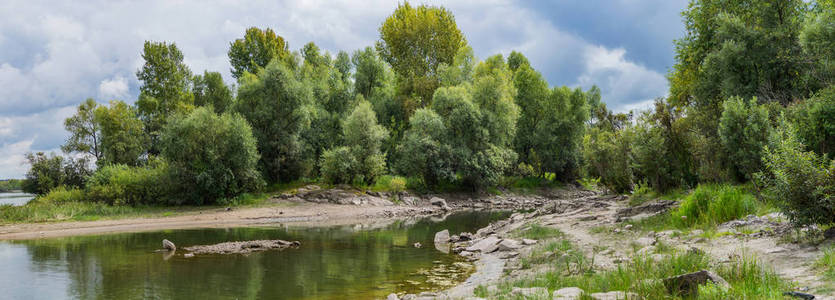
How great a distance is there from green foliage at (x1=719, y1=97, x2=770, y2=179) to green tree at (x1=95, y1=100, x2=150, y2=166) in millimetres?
60190

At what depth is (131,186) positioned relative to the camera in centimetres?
3988

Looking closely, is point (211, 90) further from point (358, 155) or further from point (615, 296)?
point (615, 296)

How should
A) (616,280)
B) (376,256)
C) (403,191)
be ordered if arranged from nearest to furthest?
(616,280), (376,256), (403,191)

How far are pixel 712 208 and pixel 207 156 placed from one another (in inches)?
1530

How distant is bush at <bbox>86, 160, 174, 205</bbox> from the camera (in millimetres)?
39188

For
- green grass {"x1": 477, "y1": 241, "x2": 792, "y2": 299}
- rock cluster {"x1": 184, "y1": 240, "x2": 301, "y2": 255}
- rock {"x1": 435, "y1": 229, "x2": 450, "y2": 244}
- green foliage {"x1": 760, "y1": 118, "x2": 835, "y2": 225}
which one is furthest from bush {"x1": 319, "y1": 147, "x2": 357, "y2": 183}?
green foliage {"x1": 760, "y1": 118, "x2": 835, "y2": 225}

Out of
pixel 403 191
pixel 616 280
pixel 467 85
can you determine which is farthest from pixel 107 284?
pixel 467 85

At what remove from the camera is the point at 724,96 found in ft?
90.9

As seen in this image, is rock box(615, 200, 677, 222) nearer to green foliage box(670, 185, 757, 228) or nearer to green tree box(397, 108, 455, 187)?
green foliage box(670, 185, 757, 228)

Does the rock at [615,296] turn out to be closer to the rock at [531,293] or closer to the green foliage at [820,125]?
the rock at [531,293]

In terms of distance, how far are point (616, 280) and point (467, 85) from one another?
49912 millimetres

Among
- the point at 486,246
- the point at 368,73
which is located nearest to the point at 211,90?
the point at 368,73

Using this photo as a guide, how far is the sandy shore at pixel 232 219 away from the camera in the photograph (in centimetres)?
2981

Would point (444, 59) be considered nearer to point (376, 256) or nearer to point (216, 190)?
point (216, 190)
